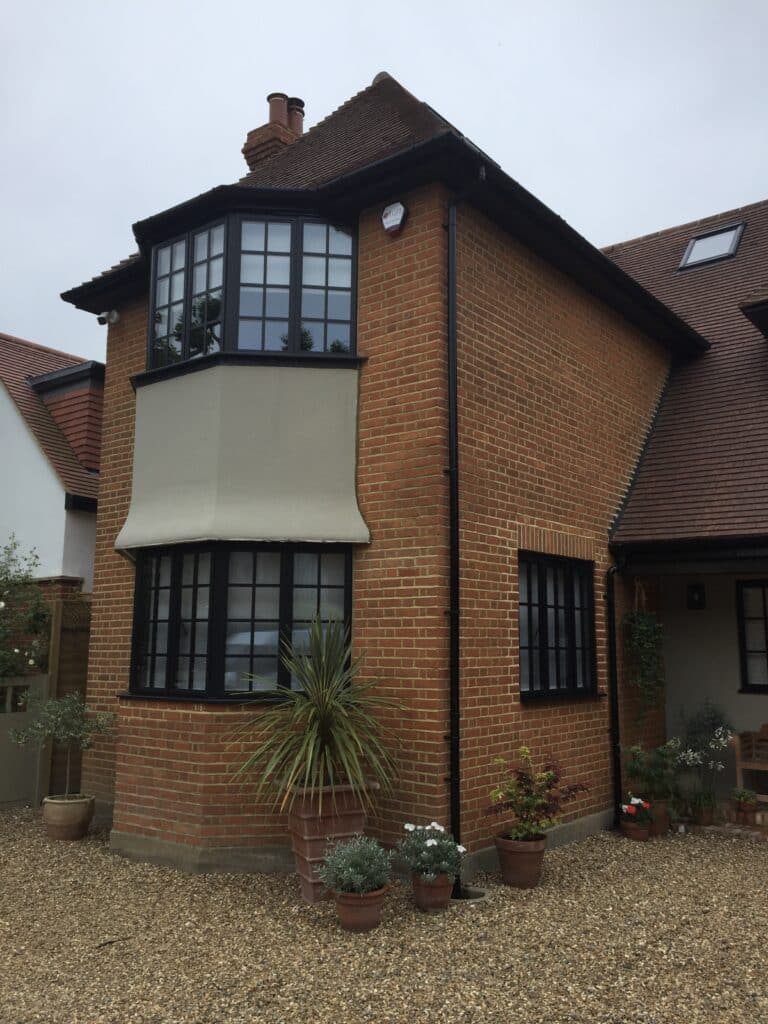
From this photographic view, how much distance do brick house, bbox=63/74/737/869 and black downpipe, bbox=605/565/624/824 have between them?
172 millimetres

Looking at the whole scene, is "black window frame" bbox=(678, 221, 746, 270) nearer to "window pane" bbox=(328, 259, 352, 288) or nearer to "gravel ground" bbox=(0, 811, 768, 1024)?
"window pane" bbox=(328, 259, 352, 288)

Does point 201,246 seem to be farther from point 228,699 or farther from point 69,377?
point 69,377

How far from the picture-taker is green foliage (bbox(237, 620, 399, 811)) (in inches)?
235

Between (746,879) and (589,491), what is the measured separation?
395 centimetres

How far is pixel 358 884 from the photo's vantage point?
207 inches

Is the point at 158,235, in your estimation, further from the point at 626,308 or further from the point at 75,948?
the point at 75,948

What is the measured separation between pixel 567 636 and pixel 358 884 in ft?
12.8

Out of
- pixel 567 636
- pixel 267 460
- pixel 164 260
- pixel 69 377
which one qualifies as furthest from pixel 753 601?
pixel 69 377

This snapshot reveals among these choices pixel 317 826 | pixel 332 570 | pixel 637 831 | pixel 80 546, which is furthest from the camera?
pixel 80 546

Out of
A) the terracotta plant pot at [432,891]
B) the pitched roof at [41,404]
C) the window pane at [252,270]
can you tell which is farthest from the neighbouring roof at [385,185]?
the terracotta plant pot at [432,891]

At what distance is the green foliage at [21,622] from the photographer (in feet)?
31.0

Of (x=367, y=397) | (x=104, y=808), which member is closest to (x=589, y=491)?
(x=367, y=397)

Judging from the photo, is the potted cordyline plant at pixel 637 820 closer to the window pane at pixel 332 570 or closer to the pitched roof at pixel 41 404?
the window pane at pixel 332 570

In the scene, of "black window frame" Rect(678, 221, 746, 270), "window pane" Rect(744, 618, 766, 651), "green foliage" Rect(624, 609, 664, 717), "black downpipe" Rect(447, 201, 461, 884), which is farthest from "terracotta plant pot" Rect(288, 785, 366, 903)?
"black window frame" Rect(678, 221, 746, 270)
